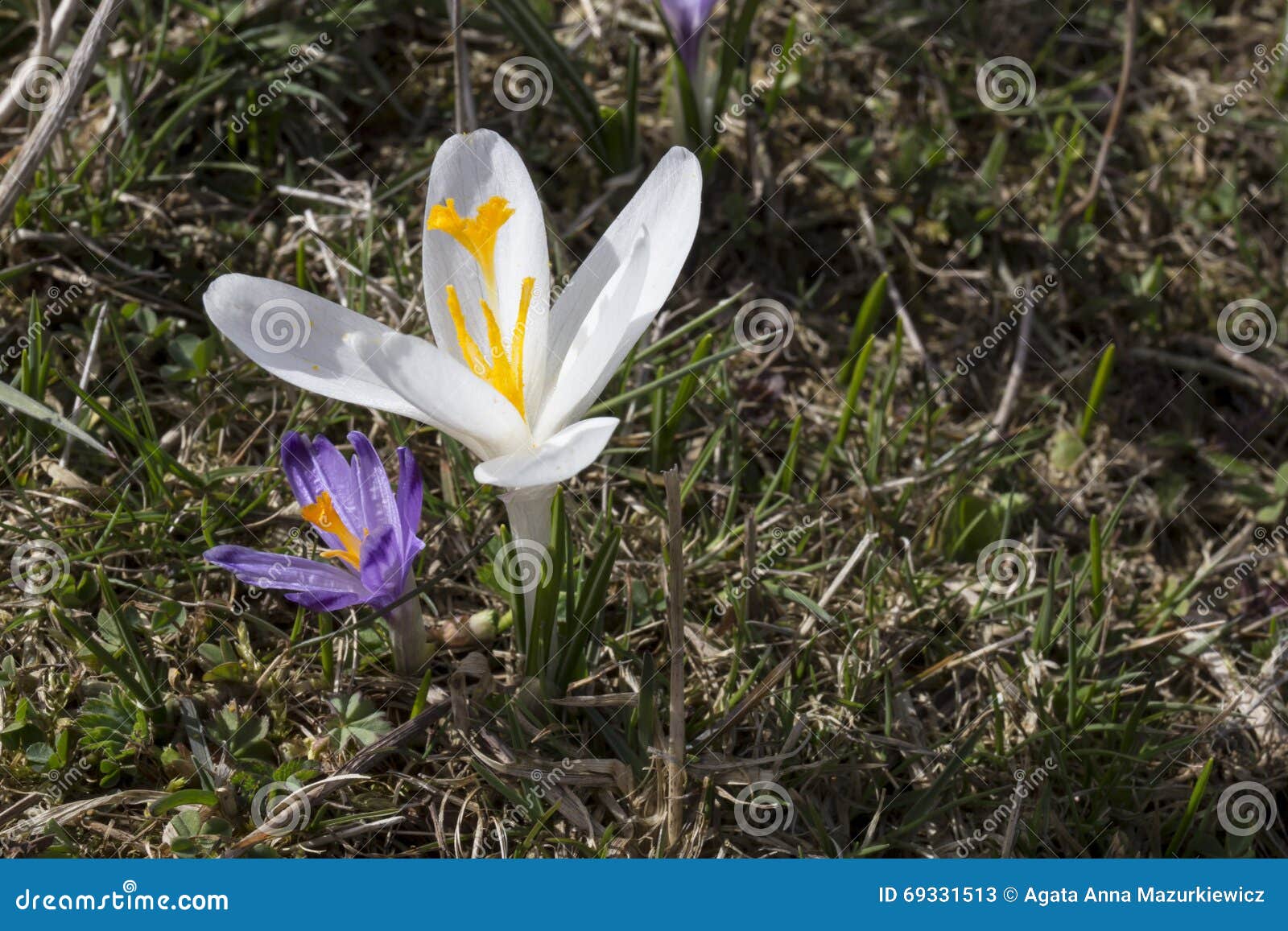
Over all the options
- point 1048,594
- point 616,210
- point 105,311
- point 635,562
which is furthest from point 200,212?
point 1048,594

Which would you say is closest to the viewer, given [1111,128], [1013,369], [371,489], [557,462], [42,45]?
[557,462]

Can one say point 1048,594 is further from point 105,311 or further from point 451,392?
point 105,311

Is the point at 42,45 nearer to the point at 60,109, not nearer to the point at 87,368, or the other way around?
the point at 60,109

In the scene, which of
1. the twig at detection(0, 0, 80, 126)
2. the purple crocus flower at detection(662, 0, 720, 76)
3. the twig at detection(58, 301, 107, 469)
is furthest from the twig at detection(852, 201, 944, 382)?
the twig at detection(0, 0, 80, 126)

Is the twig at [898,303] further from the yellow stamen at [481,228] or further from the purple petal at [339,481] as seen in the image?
the purple petal at [339,481]

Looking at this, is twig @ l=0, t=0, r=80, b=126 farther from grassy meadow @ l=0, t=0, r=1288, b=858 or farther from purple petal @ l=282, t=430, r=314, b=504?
purple petal @ l=282, t=430, r=314, b=504

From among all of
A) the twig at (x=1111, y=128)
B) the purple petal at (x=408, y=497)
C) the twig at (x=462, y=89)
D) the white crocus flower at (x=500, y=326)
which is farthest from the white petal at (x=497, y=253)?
the twig at (x=1111, y=128)

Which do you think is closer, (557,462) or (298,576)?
(557,462)

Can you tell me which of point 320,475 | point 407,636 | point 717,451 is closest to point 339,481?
point 320,475
